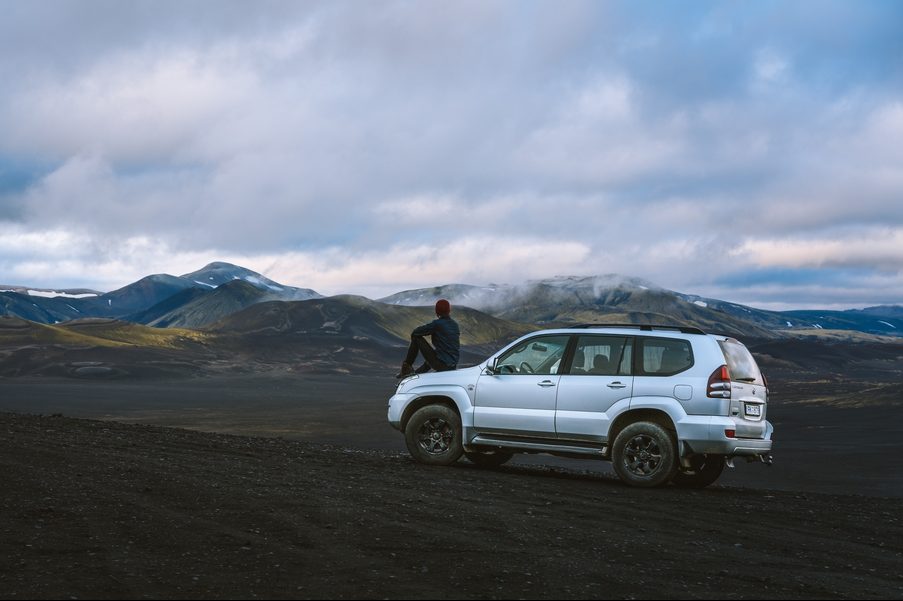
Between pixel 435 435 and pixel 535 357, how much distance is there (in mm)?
1975

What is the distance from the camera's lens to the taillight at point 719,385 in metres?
12.3

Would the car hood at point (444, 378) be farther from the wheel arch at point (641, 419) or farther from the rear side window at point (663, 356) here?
the rear side window at point (663, 356)

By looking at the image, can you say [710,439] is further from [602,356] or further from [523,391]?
[523,391]

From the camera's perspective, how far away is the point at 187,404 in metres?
49.7

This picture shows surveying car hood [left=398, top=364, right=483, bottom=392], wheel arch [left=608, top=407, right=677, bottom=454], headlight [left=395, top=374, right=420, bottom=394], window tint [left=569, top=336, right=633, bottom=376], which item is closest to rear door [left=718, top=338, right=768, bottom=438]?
wheel arch [left=608, top=407, right=677, bottom=454]

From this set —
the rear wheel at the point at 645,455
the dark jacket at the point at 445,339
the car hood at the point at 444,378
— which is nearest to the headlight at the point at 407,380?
the car hood at the point at 444,378

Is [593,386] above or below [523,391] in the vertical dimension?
above

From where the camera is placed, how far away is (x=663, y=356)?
1289 centimetres

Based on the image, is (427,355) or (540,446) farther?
(427,355)

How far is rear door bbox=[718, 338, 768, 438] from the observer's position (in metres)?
12.4

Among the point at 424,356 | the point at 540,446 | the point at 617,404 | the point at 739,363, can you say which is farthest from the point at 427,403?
the point at 739,363

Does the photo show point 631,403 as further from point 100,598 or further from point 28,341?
point 28,341

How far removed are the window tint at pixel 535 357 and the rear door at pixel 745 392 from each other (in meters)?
2.22

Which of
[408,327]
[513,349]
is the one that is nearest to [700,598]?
[513,349]
